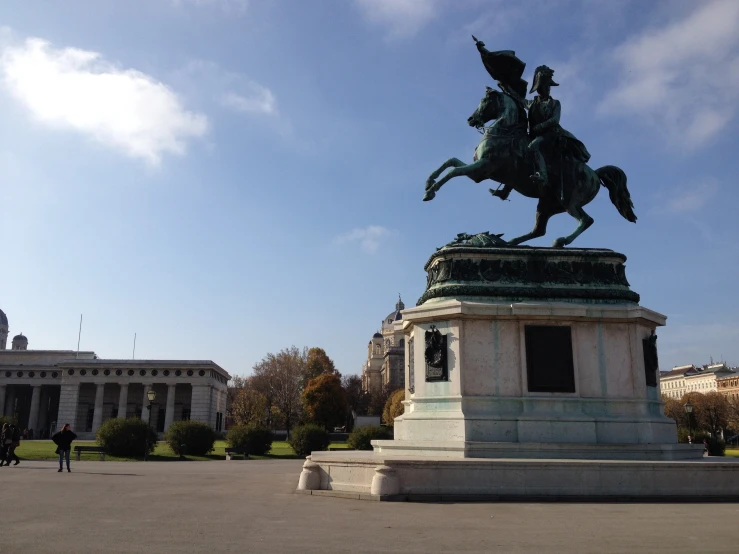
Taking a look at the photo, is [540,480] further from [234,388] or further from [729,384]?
[729,384]

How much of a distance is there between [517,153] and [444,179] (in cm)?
214

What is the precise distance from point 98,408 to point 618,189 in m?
87.8

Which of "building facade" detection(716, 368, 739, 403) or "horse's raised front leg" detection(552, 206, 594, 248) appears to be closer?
"horse's raised front leg" detection(552, 206, 594, 248)

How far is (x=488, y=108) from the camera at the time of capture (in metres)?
18.0

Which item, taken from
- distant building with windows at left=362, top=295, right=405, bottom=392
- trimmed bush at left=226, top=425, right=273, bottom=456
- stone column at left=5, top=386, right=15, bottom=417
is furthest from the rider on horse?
distant building with windows at left=362, top=295, right=405, bottom=392

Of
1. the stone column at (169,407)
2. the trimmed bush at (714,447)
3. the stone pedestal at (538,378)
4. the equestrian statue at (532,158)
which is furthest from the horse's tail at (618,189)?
the stone column at (169,407)

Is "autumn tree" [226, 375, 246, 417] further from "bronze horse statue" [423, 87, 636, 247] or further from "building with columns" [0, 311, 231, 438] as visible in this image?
"bronze horse statue" [423, 87, 636, 247]

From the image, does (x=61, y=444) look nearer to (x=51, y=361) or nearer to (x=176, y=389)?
(x=176, y=389)

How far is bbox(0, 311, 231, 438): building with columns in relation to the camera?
91438mm

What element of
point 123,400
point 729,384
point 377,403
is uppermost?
point 729,384

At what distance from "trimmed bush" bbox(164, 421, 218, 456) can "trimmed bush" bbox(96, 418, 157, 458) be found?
1.73 m

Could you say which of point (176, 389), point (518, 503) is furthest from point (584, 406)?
point (176, 389)

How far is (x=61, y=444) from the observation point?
892 inches

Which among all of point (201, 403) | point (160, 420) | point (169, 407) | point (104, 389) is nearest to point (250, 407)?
point (201, 403)
